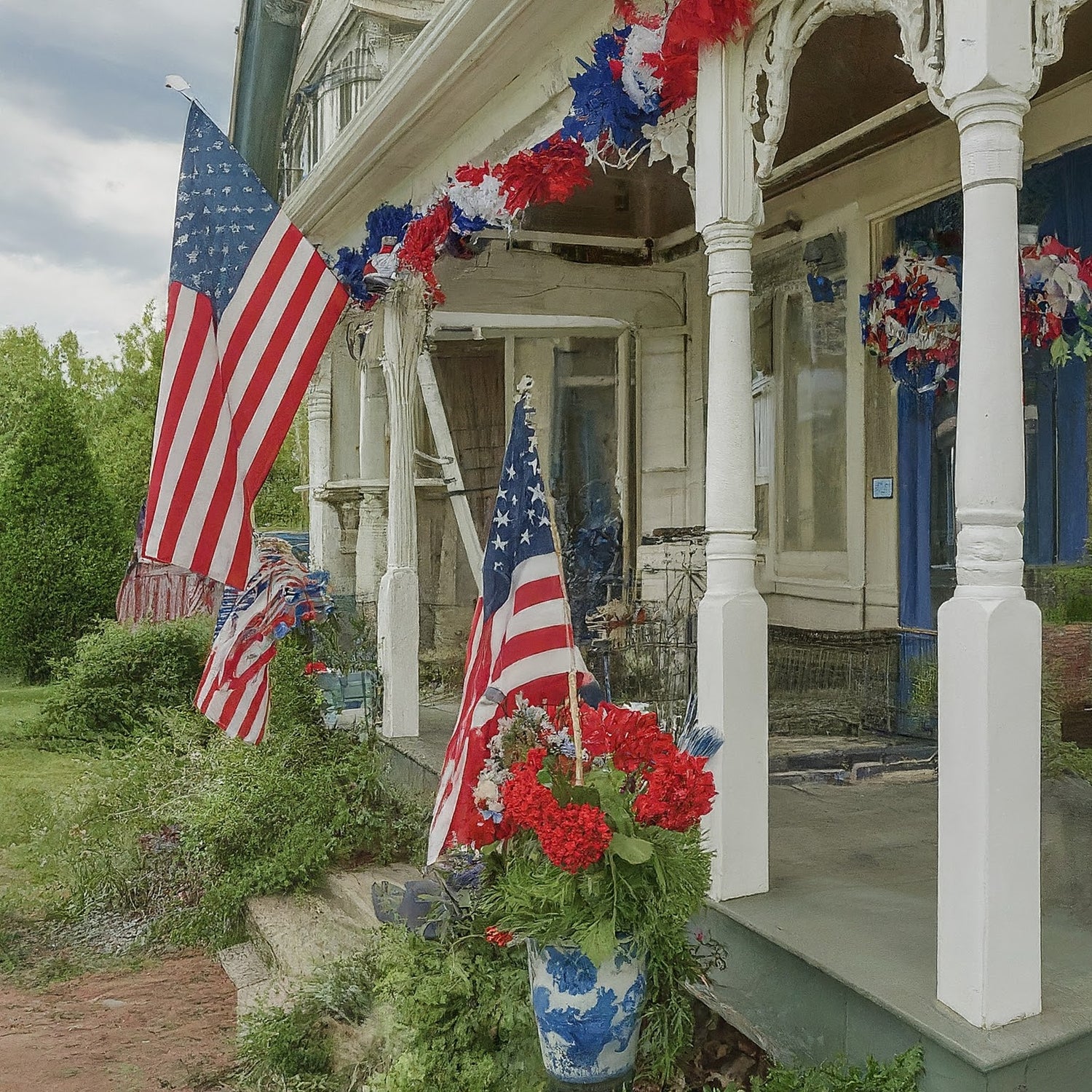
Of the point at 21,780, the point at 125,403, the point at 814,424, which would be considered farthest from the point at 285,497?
the point at 814,424

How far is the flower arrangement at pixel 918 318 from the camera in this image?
201 inches

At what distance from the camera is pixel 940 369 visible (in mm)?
5188

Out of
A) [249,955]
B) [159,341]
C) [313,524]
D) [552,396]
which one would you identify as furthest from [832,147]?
[159,341]

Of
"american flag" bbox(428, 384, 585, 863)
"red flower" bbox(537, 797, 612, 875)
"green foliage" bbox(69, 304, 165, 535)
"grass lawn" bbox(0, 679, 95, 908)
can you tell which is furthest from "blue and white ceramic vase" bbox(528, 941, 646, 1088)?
"green foliage" bbox(69, 304, 165, 535)

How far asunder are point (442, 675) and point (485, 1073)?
5874mm

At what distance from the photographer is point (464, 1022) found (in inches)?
119

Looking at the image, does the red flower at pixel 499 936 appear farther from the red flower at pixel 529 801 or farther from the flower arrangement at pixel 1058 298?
the flower arrangement at pixel 1058 298

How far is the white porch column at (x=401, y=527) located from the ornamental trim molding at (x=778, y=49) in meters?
3.17

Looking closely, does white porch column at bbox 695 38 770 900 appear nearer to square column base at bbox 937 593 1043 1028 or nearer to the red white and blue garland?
the red white and blue garland

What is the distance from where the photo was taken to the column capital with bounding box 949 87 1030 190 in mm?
2480

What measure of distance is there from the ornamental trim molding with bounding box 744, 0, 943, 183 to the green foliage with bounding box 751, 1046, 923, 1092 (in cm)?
246

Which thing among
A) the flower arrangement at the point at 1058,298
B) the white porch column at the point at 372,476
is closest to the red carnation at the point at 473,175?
the flower arrangement at the point at 1058,298

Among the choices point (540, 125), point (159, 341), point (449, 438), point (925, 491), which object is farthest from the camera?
point (159, 341)

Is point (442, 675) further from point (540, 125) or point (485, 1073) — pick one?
point (485, 1073)
